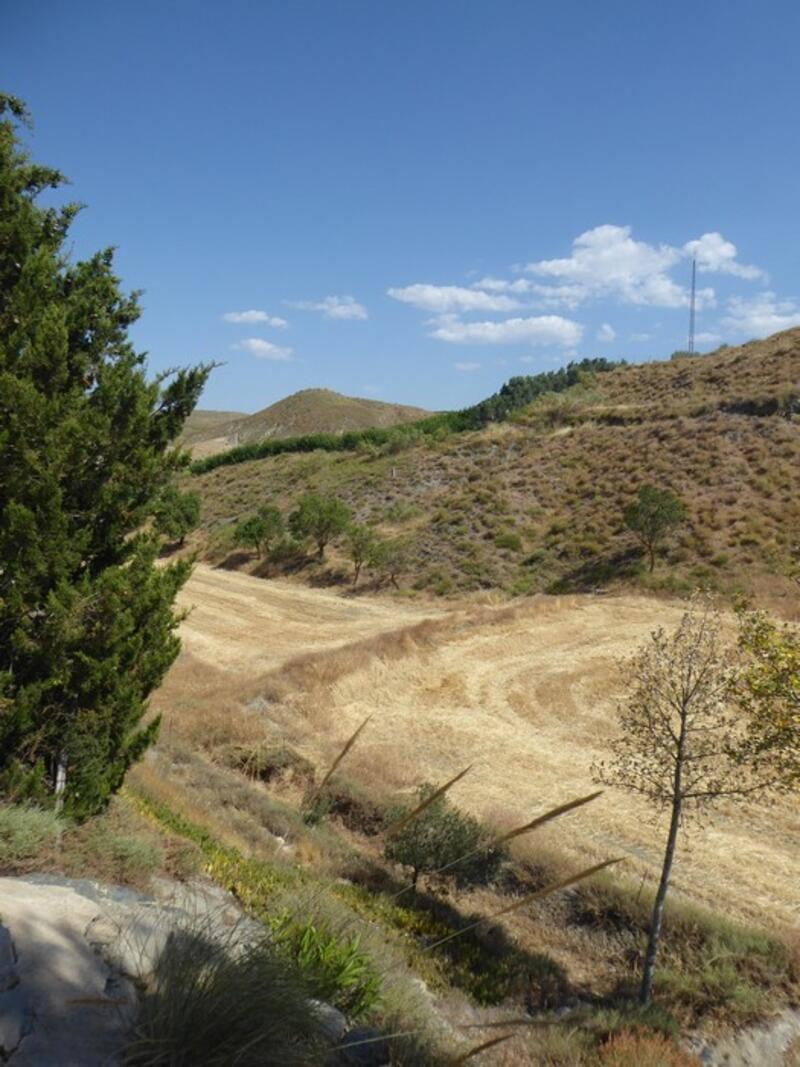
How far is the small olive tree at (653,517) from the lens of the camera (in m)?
38.6

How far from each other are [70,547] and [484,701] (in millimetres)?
18020

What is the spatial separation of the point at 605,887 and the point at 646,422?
4997 centimetres

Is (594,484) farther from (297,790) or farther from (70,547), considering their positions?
(70,547)

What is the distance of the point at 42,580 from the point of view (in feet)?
26.9

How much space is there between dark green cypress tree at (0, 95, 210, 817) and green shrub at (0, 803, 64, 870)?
2.26ft

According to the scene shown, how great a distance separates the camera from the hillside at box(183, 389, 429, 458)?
133000 mm

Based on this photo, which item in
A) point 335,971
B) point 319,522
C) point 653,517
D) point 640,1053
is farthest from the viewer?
point 319,522

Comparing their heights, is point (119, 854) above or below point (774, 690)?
below

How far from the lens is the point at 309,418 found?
13638 cm

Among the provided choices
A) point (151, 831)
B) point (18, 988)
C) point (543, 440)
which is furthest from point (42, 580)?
point (543, 440)

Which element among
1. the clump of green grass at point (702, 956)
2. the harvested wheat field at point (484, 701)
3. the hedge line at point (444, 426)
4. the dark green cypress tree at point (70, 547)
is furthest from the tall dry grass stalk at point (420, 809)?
the hedge line at point (444, 426)

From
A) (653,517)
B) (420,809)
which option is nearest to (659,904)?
(420,809)

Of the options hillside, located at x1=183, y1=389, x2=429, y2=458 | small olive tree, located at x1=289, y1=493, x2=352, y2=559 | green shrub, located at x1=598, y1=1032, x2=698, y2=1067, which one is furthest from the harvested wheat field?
hillside, located at x1=183, y1=389, x2=429, y2=458

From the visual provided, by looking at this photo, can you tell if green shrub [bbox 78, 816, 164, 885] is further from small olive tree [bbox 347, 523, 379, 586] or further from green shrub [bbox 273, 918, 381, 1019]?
small olive tree [bbox 347, 523, 379, 586]
